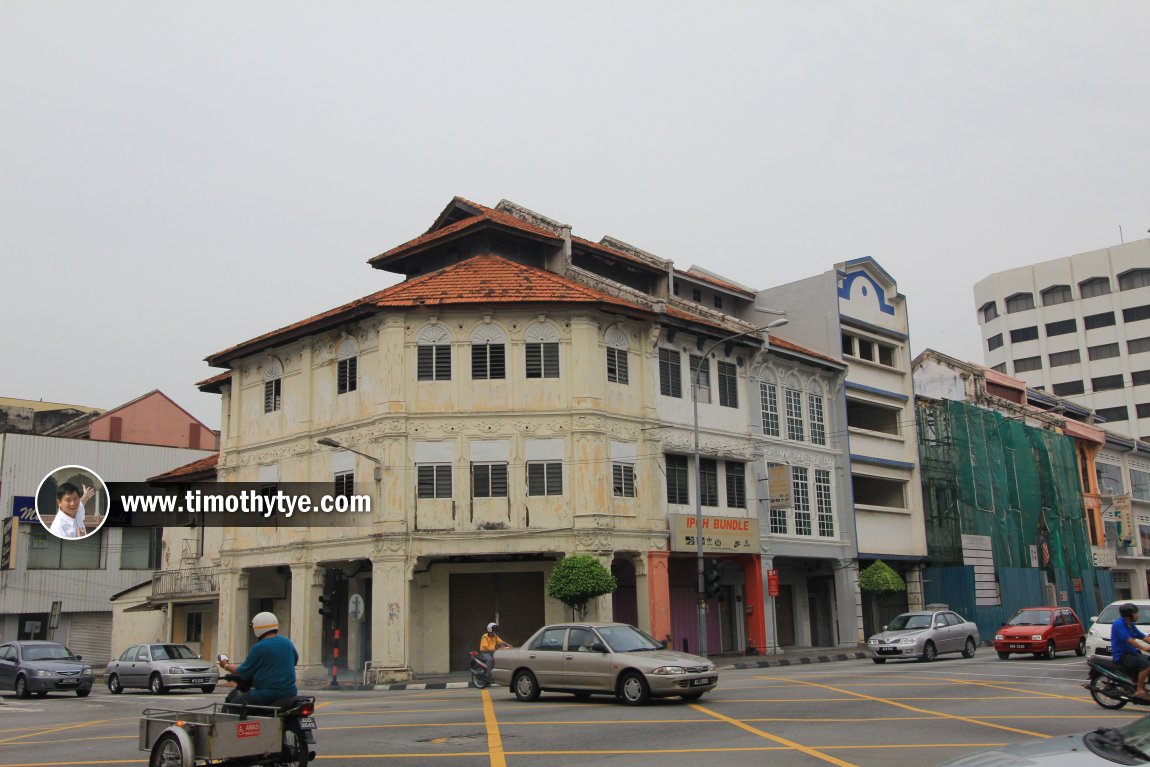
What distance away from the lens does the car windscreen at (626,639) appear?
18438mm

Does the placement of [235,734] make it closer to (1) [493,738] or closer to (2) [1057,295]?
(1) [493,738]

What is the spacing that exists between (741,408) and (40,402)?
49156mm

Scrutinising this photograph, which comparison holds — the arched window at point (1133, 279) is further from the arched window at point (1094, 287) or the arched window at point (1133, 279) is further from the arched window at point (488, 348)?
the arched window at point (488, 348)

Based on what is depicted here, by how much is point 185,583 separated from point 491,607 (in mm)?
14502

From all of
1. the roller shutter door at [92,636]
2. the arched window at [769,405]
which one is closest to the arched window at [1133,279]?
the arched window at [769,405]

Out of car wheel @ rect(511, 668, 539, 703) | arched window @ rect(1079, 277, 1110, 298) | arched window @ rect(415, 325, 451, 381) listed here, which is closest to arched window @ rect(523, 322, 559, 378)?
arched window @ rect(415, 325, 451, 381)

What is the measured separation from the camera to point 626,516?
33.1 m

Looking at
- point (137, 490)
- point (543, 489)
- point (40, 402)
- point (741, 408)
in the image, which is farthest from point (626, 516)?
point (40, 402)

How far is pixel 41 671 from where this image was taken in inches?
1107

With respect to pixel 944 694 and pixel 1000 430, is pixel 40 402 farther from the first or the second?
pixel 944 694

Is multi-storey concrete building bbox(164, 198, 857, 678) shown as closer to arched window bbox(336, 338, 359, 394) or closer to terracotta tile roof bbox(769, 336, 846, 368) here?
arched window bbox(336, 338, 359, 394)

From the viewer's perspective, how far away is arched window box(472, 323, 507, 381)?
33188 millimetres

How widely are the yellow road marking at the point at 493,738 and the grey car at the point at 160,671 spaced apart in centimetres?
1353

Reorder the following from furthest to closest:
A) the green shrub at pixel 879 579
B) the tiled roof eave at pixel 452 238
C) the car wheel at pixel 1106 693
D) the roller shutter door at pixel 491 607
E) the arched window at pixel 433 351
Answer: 1. the green shrub at pixel 879 579
2. the tiled roof eave at pixel 452 238
3. the roller shutter door at pixel 491 607
4. the arched window at pixel 433 351
5. the car wheel at pixel 1106 693
